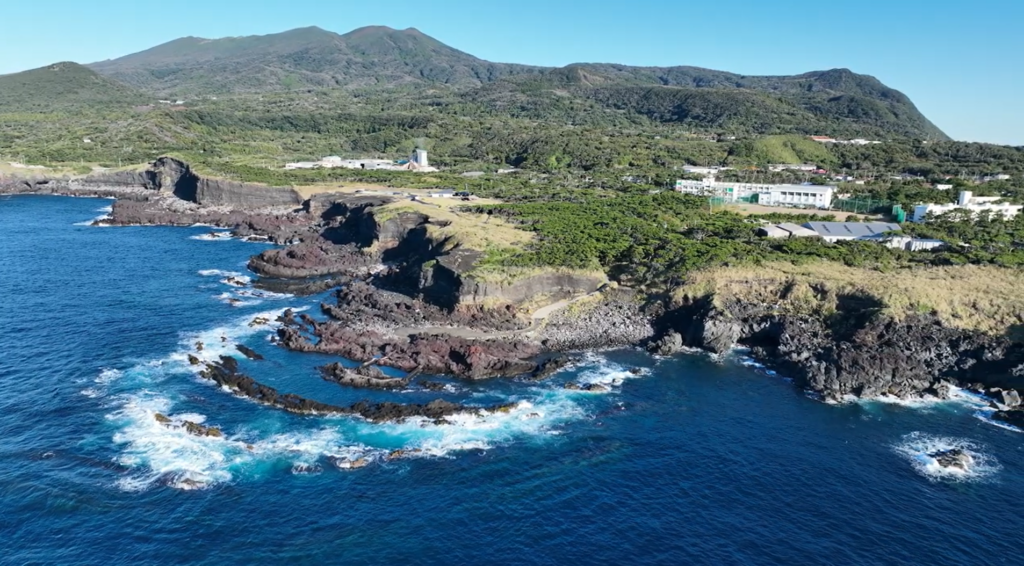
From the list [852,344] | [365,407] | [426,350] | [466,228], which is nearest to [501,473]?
[365,407]

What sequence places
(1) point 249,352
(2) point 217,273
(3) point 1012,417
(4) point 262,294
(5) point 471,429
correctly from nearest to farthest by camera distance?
(5) point 471,429
(3) point 1012,417
(1) point 249,352
(4) point 262,294
(2) point 217,273

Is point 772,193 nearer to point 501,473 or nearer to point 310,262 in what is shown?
point 310,262

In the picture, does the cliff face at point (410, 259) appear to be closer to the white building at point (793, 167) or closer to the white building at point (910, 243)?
the white building at point (910, 243)

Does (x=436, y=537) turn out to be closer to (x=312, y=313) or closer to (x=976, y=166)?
(x=312, y=313)

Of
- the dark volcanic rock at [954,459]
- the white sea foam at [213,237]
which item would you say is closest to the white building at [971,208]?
the dark volcanic rock at [954,459]

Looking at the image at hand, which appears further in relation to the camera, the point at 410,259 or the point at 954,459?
the point at 410,259
